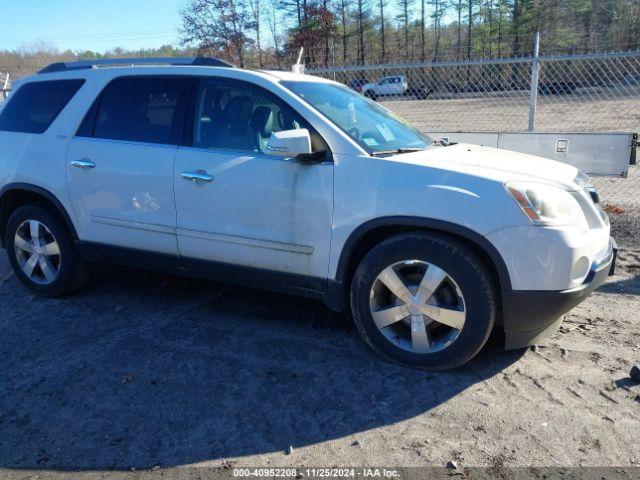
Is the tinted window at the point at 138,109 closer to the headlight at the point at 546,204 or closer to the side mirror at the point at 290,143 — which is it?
the side mirror at the point at 290,143

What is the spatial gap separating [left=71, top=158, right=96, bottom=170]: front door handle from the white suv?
20 millimetres

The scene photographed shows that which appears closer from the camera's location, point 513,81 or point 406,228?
point 406,228

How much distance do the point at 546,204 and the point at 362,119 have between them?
1.52 m

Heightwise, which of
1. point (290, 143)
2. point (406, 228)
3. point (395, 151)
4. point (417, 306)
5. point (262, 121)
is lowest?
point (417, 306)

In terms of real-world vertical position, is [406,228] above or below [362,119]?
below

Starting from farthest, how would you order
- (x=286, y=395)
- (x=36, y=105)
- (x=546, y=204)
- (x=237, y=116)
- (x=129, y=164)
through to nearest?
(x=36, y=105), (x=129, y=164), (x=237, y=116), (x=286, y=395), (x=546, y=204)

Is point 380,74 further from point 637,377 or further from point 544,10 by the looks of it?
point 544,10

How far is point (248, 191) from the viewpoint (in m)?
3.83

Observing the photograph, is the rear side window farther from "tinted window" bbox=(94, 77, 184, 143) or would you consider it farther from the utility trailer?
the utility trailer

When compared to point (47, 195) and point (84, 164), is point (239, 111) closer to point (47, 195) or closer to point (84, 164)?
point (84, 164)

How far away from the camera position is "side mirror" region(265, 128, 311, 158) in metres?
3.54

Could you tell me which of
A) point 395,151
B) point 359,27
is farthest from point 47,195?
point 359,27

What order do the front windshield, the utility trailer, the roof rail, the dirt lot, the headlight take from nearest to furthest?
the dirt lot
the headlight
the front windshield
the roof rail
the utility trailer

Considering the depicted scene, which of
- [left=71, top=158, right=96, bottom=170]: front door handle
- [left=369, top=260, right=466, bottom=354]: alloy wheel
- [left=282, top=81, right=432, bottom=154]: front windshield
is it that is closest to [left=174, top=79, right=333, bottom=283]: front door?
[left=282, top=81, right=432, bottom=154]: front windshield
